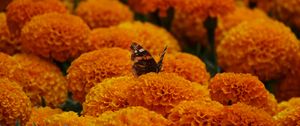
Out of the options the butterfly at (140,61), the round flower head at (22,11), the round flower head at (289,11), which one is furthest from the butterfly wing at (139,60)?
the round flower head at (289,11)

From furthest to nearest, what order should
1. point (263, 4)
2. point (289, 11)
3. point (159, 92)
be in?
point (263, 4) → point (289, 11) → point (159, 92)

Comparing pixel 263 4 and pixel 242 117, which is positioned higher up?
pixel 242 117

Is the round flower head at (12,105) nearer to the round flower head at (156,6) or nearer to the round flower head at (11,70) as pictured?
the round flower head at (11,70)

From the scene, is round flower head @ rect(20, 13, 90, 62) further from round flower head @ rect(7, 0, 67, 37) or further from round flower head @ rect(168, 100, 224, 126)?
round flower head @ rect(168, 100, 224, 126)

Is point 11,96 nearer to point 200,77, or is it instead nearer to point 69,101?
point 69,101

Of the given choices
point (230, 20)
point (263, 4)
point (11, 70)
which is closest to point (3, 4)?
point (11, 70)

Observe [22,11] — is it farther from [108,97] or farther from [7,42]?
[108,97]
